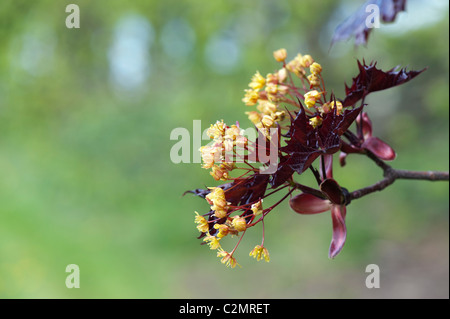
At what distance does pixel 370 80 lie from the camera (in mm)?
734

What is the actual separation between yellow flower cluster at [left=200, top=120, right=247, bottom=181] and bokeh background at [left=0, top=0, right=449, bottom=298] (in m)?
1.90

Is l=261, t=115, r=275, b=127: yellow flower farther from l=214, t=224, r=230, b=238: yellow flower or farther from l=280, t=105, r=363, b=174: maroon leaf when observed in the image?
l=214, t=224, r=230, b=238: yellow flower

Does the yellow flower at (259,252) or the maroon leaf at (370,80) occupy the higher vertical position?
the maroon leaf at (370,80)

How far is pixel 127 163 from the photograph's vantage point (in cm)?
421

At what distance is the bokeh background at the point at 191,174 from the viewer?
2936 mm

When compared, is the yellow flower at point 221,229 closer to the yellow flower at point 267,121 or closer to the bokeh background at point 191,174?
the yellow flower at point 267,121

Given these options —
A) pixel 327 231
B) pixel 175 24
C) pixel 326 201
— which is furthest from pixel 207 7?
pixel 326 201

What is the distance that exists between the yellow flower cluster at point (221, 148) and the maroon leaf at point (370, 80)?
0.71ft

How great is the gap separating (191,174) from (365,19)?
302 centimetres

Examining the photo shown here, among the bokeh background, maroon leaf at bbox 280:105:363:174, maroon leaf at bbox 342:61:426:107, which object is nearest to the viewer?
maroon leaf at bbox 280:105:363:174

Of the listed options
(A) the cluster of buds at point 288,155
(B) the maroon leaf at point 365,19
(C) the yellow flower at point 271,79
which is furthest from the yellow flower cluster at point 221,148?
(B) the maroon leaf at point 365,19

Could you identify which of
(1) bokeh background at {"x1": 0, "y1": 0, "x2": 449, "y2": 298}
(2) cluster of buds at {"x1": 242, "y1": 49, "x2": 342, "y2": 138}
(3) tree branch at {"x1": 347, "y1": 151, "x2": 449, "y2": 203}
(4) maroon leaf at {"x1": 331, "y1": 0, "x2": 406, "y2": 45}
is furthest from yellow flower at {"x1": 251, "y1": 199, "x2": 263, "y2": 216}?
(1) bokeh background at {"x1": 0, "y1": 0, "x2": 449, "y2": 298}

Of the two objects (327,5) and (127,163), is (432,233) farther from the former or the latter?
(127,163)

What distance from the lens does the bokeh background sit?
2.94 metres
